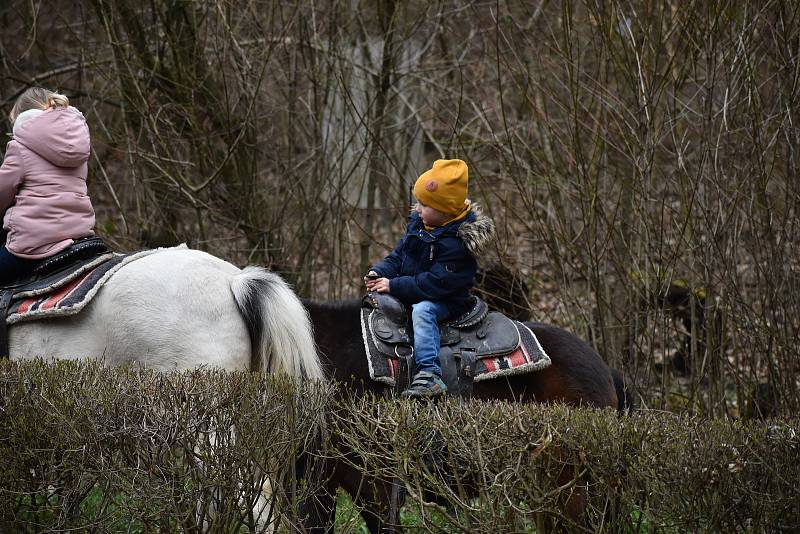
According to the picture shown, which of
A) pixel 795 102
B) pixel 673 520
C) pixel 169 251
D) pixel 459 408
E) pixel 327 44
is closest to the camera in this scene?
pixel 673 520

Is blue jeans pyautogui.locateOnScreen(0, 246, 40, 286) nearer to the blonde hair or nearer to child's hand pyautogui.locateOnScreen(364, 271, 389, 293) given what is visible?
the blonde hair

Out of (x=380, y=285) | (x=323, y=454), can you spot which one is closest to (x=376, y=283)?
(x=380, y=285)

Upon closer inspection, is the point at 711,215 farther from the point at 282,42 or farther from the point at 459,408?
the point at 282,42

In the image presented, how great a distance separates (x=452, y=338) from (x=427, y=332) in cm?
20

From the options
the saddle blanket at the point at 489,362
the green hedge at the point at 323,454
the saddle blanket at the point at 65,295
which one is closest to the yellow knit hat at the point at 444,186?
the saddle blanket at the point at 489,362

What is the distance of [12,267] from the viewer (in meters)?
→ 4.92

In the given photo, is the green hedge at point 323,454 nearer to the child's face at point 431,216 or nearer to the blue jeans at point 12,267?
the blue jeans at point 12,267

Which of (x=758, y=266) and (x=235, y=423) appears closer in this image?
(x=235, y=423)

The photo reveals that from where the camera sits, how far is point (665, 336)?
6.65 m

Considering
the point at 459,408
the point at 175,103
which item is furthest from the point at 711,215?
the point at 175,103

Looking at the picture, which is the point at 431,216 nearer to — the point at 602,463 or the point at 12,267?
the point at 602,463

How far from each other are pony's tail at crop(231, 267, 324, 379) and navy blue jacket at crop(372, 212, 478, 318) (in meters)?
0.56

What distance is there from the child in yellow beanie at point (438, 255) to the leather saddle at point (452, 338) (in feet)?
0.20

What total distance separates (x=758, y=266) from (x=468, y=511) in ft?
11.8
